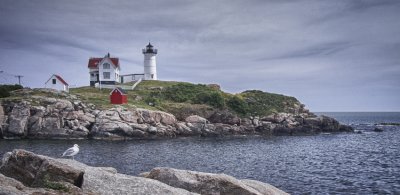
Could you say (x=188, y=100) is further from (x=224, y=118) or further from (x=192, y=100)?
(x=224, y=118)

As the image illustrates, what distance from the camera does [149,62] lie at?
145750 mm

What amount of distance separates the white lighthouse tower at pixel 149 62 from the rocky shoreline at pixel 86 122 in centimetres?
5340

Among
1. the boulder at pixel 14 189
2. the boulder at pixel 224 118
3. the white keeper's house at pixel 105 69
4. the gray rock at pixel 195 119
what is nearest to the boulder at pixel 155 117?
the gray rock at pixel 195 119

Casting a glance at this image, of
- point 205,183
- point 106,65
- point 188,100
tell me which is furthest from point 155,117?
point 205,183

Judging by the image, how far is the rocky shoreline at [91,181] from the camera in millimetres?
14883

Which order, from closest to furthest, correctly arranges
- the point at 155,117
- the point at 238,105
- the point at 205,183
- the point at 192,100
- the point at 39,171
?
the point at 39,171 → the point at 205,183 → the point at 155,117 → the point at 238,105 → the point at 192,100

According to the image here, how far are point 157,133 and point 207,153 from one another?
2954cm

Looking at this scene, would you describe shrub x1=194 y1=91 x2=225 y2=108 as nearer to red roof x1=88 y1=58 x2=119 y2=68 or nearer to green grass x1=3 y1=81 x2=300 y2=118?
green grass x1=3 y1=81 x2=300 y2=118

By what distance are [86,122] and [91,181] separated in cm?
7066

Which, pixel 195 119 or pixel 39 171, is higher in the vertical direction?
pixel 195 119

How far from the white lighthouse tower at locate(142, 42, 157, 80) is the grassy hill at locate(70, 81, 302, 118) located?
10935 mm

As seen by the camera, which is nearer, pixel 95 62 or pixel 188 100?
pixel 188 100

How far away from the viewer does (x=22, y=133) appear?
78000 millimetres

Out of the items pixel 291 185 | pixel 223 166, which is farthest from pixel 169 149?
pixel 291 185
